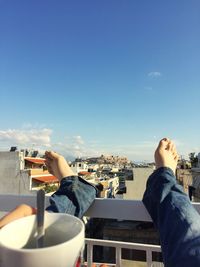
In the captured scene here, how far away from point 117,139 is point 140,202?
21223mm

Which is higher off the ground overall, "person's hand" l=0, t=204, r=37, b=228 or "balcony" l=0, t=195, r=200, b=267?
"person's hand" l=0, t=204, r=37, b=228

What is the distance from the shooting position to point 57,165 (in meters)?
1.38

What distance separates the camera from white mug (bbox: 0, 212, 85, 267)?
333 millimetres

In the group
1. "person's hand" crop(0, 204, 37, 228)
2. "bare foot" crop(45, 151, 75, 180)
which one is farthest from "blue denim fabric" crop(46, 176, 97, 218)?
"person's hand" crop(0, 204, 37, 228)

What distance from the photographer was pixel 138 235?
999cm

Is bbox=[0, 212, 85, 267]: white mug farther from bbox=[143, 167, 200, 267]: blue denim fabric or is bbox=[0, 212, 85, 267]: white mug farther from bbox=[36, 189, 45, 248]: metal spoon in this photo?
bbox=[143, 167, 200, 267]: blue denim fabric

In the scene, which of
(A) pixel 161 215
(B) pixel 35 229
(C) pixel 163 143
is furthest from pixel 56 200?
(C) pixel 163 143

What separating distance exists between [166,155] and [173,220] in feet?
1.96

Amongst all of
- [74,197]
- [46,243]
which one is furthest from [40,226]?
[74,197]

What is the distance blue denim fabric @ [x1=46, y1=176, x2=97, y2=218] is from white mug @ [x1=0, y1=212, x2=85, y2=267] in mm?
393

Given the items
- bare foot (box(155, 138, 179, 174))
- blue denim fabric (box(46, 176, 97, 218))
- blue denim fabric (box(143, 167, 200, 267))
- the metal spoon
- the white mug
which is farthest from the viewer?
bare foot (box(155, 138, 179, 174))

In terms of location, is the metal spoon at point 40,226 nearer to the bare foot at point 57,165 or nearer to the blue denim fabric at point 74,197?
the blue denim fabric at point 74,197

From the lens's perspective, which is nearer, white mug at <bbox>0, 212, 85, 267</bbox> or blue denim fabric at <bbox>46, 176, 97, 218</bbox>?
white mug at <bbox>0, 212, 85, 267</bbox>

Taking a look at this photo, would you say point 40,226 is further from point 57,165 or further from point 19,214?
point 57,165
